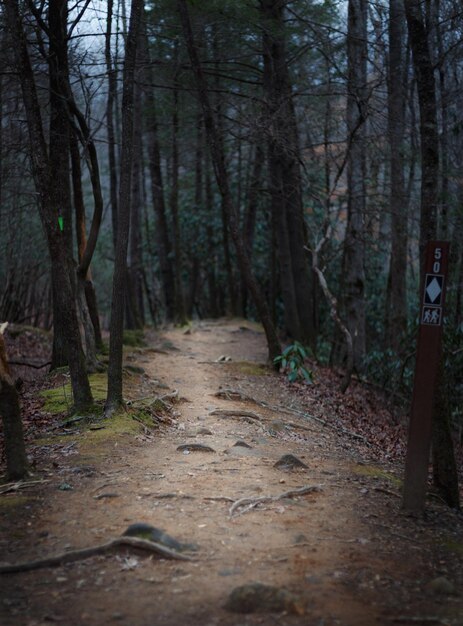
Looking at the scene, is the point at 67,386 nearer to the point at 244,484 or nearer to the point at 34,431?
the point at 34,431

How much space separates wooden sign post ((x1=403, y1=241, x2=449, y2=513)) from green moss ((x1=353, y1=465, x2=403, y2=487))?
1363 mm

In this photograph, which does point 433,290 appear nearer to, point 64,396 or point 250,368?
point 64,396

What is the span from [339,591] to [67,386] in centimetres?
732

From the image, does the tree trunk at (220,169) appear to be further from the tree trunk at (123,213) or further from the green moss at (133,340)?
the green moss at (133,340)

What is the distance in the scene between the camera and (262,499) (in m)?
6.34

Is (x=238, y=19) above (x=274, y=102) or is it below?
above

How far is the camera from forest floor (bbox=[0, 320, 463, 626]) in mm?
4434

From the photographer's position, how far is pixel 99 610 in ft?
14.3

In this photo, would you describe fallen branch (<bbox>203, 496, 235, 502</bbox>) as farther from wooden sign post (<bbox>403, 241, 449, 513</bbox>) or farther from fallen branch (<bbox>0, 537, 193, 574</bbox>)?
wooden sign post (<bbox>403, 241, 449, 513</bbox>)

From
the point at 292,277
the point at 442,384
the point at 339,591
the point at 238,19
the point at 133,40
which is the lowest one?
the point at 339,591

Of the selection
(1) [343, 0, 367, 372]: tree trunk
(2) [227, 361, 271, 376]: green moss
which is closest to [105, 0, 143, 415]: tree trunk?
(2) [227, 361, 271, 376]: green moss

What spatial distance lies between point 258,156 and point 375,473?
14.5 metres

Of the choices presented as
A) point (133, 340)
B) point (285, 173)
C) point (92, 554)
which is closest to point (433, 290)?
point (92, 554)

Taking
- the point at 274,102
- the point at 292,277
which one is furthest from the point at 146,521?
the point at 292,277
